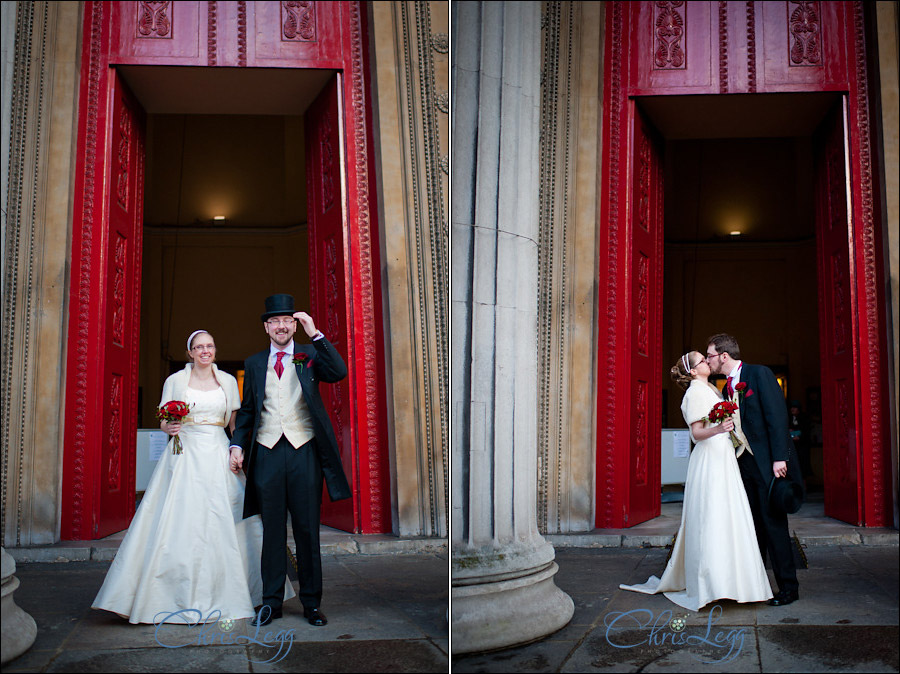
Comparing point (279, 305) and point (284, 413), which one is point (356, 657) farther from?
point (279, 305)

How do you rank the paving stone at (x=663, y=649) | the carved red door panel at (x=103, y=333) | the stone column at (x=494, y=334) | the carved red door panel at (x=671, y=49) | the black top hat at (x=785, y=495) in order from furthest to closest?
the carved red door panel at (x=671, y=49)
the carved red door panel at (x=103, y=333)
the black top hat at (x=785, y=495)
the stone column at (x=494, y=334)
the paving stone at (x=663, y=649)

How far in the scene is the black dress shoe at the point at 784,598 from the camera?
15.0 ft

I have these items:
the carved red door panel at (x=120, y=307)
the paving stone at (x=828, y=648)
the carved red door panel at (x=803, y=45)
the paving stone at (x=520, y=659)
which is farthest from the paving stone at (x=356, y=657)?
the carved red door panel at (x=803, y=45)

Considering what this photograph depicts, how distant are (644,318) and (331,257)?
8.72ft

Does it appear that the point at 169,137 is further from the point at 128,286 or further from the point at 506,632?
the point at 506,632

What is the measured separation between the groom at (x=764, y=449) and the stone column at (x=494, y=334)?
1329 mm

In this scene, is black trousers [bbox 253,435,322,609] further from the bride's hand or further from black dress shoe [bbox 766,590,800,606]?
black dress shoe [bbox 766,590,800,606]

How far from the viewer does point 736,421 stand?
4820mm

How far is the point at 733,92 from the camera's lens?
23.4 feet

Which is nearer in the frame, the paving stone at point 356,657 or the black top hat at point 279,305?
the paving stone at point 356,657

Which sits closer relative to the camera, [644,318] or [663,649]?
[663,649]

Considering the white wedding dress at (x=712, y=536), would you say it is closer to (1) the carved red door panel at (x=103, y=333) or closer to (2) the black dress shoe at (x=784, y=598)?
(2) the black dress shoe at (x=784, y=598)

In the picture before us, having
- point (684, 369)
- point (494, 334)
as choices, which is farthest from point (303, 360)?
point (684, 369)

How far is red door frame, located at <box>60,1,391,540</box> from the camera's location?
6.48 meters
